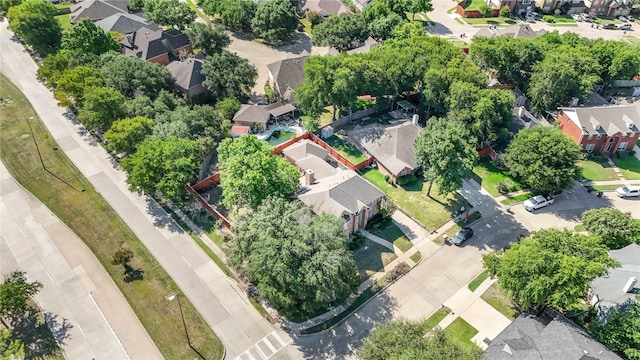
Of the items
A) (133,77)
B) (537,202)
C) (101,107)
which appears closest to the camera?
(537,202)

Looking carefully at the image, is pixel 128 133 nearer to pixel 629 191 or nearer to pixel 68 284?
pixel 68 284

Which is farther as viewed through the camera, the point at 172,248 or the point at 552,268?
the point at 172,248

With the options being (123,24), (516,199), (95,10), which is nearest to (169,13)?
(123,24)

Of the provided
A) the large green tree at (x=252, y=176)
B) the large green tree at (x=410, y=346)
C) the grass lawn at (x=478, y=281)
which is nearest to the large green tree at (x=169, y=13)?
the large green tree at (x=252, y=176)

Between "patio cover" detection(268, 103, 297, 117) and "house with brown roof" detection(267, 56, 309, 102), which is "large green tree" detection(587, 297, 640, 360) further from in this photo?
"house with brown roof" detection(267, 56, 309, 102)

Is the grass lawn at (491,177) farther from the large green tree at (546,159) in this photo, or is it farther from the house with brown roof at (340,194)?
the house with brown roof at (340,194)

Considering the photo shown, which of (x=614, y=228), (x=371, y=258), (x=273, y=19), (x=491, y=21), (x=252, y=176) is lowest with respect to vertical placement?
(x=371, y=258)

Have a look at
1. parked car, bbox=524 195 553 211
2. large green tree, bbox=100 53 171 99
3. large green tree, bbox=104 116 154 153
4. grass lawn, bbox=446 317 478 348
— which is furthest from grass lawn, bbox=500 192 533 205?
large green tree, bbox=100 53 171 99

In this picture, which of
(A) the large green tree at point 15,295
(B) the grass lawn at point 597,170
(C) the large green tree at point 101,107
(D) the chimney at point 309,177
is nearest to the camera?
(A) the large green tree at point 15,295
